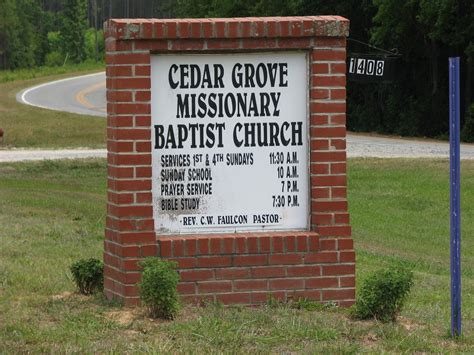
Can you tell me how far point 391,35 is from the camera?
132 ft

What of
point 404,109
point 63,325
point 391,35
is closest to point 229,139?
point 63,325

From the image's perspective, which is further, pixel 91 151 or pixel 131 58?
pixel 91 151

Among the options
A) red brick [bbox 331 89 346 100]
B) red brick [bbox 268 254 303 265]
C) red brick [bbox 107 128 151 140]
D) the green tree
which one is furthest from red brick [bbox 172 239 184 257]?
the green tree

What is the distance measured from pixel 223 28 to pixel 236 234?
1.31m

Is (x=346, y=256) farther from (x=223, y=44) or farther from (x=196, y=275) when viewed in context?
(x=223, y=44)

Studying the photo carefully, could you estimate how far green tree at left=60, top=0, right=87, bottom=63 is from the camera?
415ft

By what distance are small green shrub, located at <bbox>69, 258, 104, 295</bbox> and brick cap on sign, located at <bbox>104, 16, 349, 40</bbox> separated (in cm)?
157

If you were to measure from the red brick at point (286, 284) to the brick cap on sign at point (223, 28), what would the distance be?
1.56m

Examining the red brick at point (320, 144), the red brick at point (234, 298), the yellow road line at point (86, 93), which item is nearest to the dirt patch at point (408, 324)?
the red brick at point (234, 298)

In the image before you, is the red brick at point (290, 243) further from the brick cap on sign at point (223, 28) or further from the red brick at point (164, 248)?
the brick cap on sign at point (223, 28)

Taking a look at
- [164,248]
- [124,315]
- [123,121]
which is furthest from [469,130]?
[124,315]

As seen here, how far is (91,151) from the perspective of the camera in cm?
3003

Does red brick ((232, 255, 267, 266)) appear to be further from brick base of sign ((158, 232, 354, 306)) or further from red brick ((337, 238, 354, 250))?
red brick ((337, 238, 354, 250))

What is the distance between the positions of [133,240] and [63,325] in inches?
29.2
